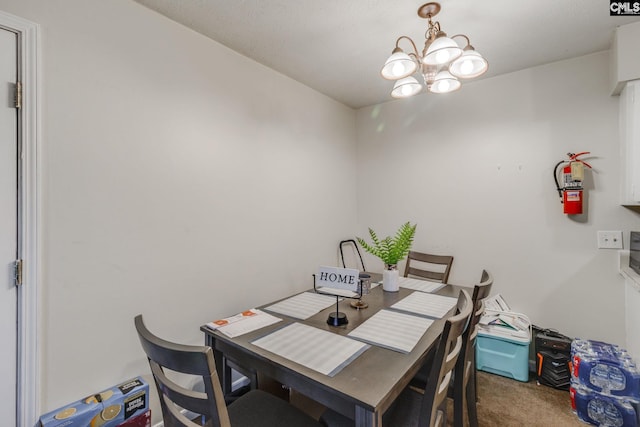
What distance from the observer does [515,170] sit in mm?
2480

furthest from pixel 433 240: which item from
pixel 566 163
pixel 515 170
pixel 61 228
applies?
pixel 61 228

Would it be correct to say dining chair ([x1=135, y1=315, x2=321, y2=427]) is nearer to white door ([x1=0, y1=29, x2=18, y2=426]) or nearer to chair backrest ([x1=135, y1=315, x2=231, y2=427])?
chair backrest ([x1=135, y1=315, x2=231, y2=427])

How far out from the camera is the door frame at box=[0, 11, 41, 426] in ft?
4.09

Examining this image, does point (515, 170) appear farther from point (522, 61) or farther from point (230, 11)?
point (230, 11)

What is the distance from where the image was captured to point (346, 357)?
1.13m

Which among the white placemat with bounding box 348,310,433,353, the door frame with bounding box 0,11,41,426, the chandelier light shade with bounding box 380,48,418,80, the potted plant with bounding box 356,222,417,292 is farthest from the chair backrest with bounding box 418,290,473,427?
the door frame with bounding box 0,11,41,426

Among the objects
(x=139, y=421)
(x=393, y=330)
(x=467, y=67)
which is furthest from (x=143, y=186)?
(x=467, y=67)

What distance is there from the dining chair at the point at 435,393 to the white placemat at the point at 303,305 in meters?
0.51

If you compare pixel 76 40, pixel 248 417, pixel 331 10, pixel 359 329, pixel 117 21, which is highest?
pixel 331 10

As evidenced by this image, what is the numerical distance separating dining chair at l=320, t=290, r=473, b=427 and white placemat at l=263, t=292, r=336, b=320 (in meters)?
0.51

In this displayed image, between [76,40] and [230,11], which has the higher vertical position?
[230,11]

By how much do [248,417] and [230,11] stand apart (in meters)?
2.06

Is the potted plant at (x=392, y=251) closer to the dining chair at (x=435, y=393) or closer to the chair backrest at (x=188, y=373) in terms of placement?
the dining chair at (x=435, y=393)

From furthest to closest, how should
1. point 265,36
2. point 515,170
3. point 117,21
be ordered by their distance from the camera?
point 515,170 < point 265,36 < point 117,21
